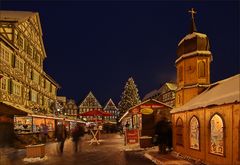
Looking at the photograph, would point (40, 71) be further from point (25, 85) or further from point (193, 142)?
point (193, 142)

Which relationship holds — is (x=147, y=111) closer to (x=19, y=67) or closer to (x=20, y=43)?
(x=19, y=67)

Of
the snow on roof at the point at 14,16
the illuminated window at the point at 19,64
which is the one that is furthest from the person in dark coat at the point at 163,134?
the snow on roof at the point at 14,16

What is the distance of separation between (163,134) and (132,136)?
18.1 ft

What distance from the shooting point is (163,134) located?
1855 centimetres

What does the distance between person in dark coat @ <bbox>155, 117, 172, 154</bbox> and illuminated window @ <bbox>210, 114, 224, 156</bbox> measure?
18.6 ft

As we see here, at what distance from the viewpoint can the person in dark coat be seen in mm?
18078

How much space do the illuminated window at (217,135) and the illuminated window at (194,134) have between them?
5.03 ft

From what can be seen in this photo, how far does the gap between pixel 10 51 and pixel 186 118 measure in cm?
1827

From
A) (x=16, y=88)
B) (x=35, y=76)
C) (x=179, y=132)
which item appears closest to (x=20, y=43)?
(x=16, y=88)

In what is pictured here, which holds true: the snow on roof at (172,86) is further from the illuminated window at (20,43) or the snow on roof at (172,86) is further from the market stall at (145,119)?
the illuminated window at (20,43)

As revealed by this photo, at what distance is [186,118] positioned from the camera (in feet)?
51.4

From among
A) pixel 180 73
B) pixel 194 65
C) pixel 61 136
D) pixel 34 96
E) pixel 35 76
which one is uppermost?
pixel 35 76

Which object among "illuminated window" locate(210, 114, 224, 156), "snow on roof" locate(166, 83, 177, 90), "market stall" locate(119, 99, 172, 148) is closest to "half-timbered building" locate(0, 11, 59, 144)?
"market stall" locate(119, 99, 172, 148)

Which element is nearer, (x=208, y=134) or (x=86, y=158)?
(x=208, y=134)
